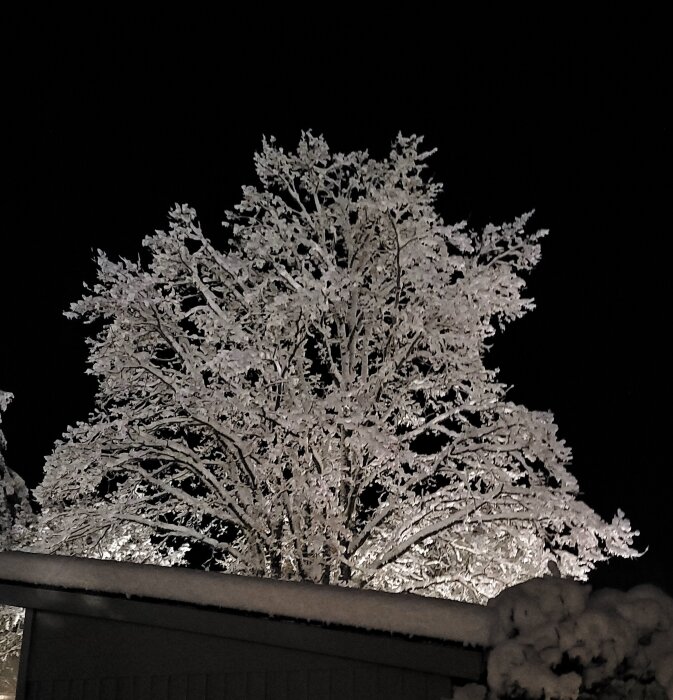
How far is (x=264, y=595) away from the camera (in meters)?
3.70

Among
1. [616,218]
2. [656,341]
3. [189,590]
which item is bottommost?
[189,590]

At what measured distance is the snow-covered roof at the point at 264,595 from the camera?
3.42 m

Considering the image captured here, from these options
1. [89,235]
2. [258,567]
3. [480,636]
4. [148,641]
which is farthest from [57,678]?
[89,235]

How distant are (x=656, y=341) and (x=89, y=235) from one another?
15987 millimetres

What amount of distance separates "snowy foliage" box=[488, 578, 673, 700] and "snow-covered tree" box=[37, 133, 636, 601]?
4871 mm

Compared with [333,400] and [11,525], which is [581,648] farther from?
[11,525]

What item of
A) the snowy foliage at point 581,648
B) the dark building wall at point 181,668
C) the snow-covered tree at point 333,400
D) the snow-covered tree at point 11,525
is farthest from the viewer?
the snow-covered tree at point 11,525

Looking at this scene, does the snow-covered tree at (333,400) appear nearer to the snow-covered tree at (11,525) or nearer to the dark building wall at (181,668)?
the snow-covered tree at (11,525)

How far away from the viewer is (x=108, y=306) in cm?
966

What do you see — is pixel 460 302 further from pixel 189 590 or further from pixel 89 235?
pixel 89 235

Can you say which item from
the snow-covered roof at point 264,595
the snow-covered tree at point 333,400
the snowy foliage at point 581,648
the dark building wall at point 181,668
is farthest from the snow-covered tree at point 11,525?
the snowy foliage at point 581,648

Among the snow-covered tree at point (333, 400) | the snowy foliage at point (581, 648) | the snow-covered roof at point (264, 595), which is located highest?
the snow-covered tree at point (333, 400)

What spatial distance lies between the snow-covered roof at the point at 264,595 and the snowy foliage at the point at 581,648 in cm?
22

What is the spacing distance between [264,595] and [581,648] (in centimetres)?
149
